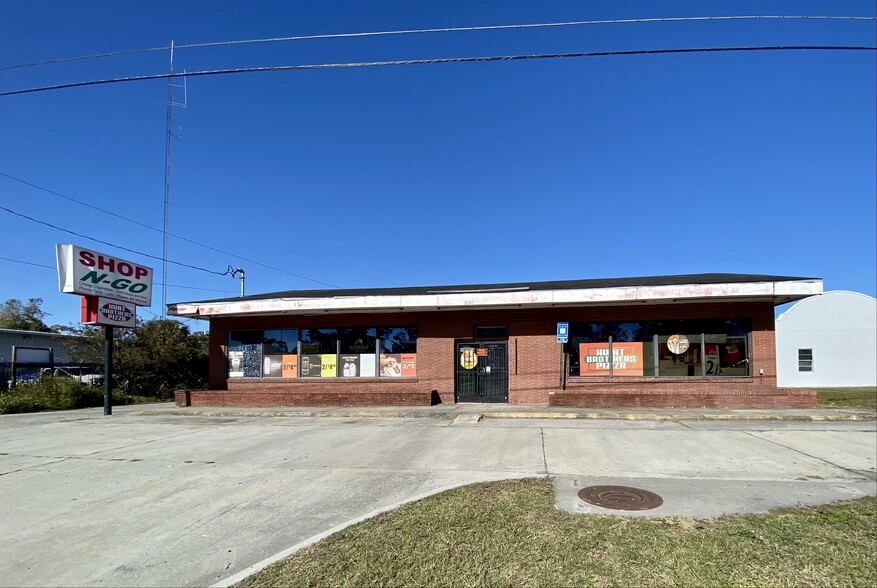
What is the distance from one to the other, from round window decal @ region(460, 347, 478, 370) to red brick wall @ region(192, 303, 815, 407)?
0.39 m

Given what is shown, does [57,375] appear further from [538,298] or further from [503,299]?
[538,298]

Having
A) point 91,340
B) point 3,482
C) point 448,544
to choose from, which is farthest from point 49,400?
point 448,544

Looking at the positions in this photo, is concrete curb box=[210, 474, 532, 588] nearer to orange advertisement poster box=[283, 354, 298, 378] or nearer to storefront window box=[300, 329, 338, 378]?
storefront window box=[300, 329, 338, 378]

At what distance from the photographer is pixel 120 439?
1151 centimetres

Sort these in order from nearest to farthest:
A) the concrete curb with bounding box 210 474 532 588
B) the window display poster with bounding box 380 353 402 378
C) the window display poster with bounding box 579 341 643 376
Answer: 1. the concrete curb with bounding box 210 474 532 588
2. the window display poster with bounding box 579 341 643 376
3. the window display poster with bounding box 380 353 402 378

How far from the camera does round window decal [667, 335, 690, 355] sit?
17047 mm

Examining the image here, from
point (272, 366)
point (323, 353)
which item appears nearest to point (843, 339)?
point (323, 353)

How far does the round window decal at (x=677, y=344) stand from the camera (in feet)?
55.9

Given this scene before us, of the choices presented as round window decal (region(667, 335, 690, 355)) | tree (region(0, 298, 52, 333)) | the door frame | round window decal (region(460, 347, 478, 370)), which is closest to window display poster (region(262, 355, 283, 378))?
the door frame

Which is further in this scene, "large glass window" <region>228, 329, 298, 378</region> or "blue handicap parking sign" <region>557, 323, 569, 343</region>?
"large glass window" <region>228, 329, 298, 378</region>

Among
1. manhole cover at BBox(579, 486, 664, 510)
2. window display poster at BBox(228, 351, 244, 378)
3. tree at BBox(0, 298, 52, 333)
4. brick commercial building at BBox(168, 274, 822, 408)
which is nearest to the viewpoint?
manhole cover at BBox(579, 486, 664, 510)

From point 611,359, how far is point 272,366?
477 inches

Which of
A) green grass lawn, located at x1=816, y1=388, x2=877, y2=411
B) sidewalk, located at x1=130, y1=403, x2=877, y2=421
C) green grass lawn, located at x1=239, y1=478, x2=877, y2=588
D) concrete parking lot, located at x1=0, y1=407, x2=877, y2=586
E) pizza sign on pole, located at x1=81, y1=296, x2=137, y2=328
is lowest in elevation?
sidewalk, located at x1=130, y1=403, x2=877, y2=421

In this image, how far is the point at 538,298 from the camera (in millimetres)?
16906
